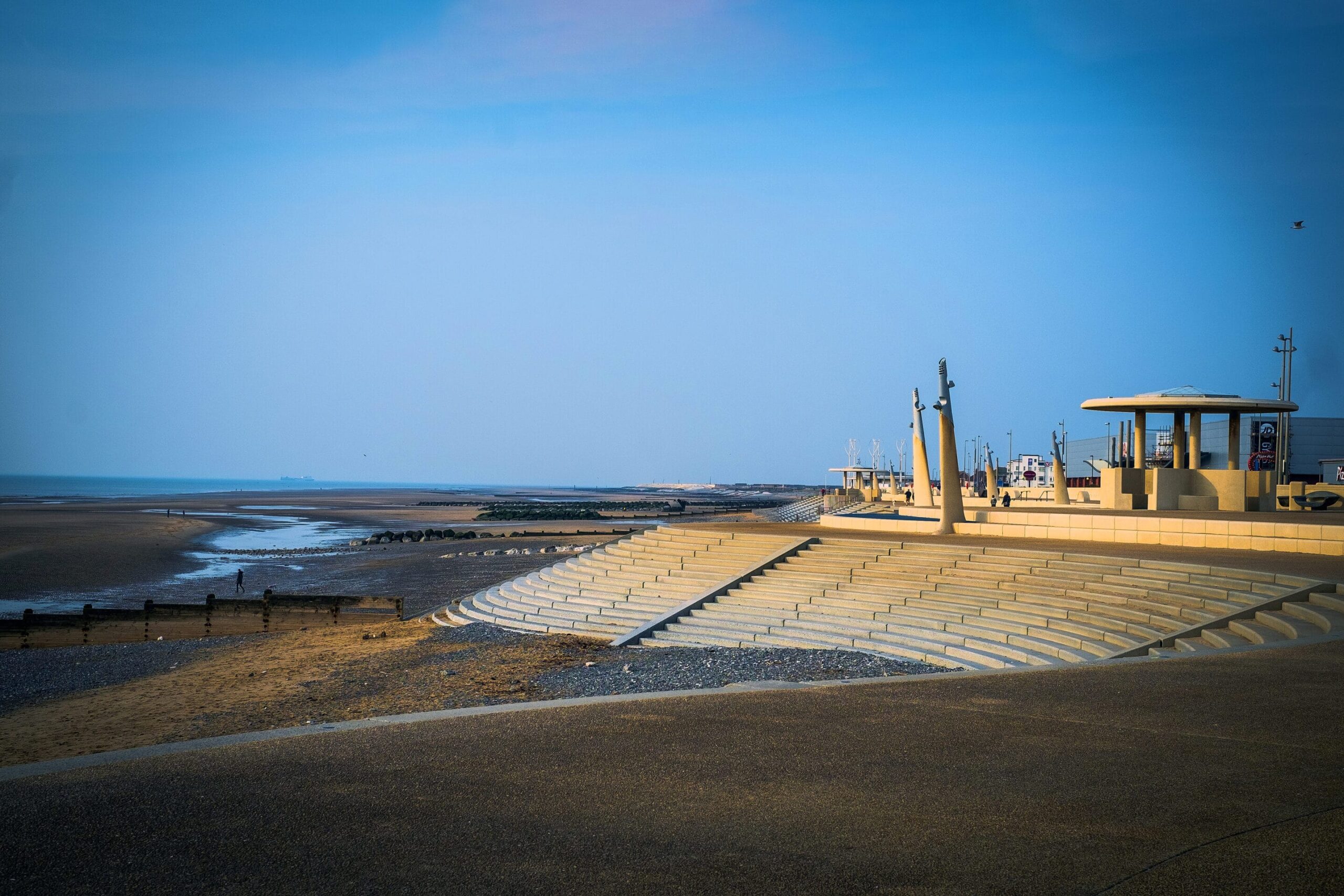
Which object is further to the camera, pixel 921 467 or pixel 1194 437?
pixel 921 467

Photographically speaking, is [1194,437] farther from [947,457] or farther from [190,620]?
[190,620]

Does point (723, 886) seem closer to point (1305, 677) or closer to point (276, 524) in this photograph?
point (1305, 677)

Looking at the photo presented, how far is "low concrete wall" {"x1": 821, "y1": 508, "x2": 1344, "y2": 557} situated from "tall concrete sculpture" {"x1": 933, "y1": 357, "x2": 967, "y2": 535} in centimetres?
34

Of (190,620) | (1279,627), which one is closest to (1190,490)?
(1279,627)

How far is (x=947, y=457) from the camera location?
25.1 m

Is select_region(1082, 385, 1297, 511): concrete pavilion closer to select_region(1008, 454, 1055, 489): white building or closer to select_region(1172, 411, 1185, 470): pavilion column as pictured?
select_region(1172, 411, 1185, 470): pavilion column

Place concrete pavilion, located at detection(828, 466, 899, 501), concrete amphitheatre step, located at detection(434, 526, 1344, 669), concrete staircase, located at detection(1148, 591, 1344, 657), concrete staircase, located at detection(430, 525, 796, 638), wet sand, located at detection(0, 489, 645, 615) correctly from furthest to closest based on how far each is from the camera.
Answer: concrete pavilion, located at detection(828, 466, 899, 501) → wet sand, located at detection(0, 489, 645, 615) → concrete staircase, located at detection(430, 525, 796, 638) → concrete amphitheatre step, located at detection(434, 526, 1344, 669) → concrete staircase, located at detection(1148, 591, 1344, 657)

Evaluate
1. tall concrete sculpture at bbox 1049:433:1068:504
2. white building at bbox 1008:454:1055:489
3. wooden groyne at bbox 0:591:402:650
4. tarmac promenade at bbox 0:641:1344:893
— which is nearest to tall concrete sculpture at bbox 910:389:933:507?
tall concrete sculpture at bbox 1049:433:1068:504

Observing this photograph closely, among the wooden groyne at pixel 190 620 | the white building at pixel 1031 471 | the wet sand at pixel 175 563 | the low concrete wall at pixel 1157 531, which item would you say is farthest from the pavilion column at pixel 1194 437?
the white building at pixel 1031 471

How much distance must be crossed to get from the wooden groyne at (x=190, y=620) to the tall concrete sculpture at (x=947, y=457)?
45.3 feet

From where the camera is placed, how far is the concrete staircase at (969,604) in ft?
44.0

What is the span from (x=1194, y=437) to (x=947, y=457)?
12.6 meters

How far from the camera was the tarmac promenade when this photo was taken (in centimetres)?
452

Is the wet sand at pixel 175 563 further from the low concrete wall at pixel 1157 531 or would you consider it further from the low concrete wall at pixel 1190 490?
the low concrete wall at pixel 1190 490
